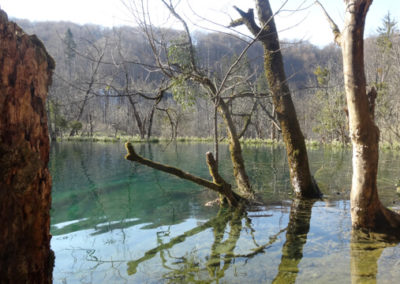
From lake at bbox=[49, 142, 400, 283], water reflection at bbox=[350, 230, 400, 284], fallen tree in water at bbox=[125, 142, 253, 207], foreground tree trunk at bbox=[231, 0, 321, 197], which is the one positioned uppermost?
foreground tree trunk at bbox=[231, 0, 321, 197]

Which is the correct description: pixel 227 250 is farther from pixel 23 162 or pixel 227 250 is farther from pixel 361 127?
pixel 23 162

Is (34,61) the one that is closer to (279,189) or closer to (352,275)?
(352,275)

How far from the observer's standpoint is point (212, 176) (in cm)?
512

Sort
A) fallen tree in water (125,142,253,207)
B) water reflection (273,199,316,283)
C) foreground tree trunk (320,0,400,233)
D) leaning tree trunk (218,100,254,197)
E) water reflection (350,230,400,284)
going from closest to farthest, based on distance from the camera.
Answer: water reflection (350,230,400,284)
water reflection (273,199,316,283)
foreground tree trunk (320,0,400,233)
fallen tree in water (125,142,253,207)
leaning tree trunk (218,100,254,197)

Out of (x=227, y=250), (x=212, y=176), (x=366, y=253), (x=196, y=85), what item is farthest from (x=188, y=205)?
(x=366, y=253)

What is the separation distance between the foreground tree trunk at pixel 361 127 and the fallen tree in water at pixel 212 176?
196cm

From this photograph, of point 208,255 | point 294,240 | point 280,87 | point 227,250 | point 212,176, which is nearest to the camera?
point 208,255

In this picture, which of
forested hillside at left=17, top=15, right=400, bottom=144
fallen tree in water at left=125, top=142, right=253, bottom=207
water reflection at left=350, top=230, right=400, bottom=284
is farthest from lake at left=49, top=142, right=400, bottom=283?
forested hillside at left=17, top=15, right=400, bottom=144

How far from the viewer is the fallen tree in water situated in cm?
413

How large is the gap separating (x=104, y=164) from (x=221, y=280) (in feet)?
33.5

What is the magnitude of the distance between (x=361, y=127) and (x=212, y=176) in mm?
2398

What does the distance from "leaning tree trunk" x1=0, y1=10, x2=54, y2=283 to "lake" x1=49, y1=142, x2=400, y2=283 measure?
1.34 meters

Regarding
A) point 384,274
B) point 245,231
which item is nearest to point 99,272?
point 245,231

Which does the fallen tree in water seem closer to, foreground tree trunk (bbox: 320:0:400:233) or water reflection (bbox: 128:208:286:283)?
water reflection (bbox: 128:208:286:283)
